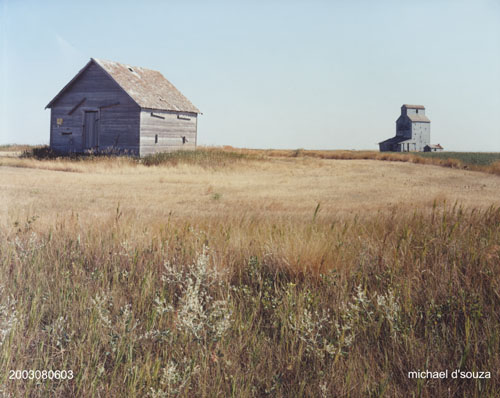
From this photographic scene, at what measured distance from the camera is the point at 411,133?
84.6 metres

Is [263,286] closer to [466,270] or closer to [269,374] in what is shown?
[269,374]

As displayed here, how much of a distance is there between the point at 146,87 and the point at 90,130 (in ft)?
16.6

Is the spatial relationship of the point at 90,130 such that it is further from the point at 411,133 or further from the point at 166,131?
the point at 411,133

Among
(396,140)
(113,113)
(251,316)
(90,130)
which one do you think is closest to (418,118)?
(396,140)

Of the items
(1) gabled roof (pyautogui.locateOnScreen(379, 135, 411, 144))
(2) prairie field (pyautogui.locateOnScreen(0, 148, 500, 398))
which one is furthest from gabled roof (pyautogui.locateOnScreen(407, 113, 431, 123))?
(2) prairie field (pyautogui.locateOnScreen(0, 148, 500, 398))

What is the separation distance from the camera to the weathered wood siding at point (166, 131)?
29.9m

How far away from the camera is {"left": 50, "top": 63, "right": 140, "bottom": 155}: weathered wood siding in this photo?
29.7 meters

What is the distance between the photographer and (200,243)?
4.92 m

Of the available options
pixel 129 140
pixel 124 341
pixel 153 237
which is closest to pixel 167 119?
pixel 129 140

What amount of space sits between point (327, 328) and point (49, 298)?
92.7 inches

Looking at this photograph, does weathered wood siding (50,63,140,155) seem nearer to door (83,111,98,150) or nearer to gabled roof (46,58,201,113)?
door (83,111,98,150)

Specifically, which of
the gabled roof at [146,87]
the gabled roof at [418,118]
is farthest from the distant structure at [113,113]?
the gabled roof at [418,118]

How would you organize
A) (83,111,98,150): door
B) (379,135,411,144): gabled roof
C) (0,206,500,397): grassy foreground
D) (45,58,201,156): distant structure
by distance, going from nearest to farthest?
(0,206,500,397): grassy foreground
(45,58,201,156): distant structure
(83,111,98,150): door
(379,135,411,144): gabled roof

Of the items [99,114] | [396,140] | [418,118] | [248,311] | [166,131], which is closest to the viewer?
[248,311]
